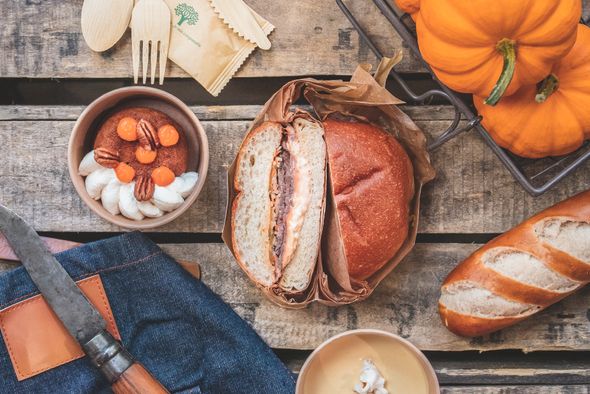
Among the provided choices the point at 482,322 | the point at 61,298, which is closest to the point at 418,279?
the point at 482,322

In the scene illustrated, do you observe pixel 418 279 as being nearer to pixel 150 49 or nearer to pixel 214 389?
pixel 214 389

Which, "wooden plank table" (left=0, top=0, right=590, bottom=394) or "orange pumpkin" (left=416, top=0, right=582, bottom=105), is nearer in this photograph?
"orange pumpkin" (left=416, top=0, right=582, bottom=105)

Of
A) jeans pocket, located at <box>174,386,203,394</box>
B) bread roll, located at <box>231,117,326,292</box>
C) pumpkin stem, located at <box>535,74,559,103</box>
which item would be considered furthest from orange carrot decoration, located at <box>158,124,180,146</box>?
pumpkin stem, located at <box>535,74,559,103</box>

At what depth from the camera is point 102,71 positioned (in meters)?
1.27

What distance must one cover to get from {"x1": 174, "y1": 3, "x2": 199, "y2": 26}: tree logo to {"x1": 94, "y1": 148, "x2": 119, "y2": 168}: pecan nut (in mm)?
272

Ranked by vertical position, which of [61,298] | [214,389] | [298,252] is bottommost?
[214,389]

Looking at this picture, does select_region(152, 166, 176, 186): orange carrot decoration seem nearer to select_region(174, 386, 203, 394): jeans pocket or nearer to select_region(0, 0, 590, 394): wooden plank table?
select_region(0, 0, 590, 394): wooden plank table

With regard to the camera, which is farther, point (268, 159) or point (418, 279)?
point (418, 279)

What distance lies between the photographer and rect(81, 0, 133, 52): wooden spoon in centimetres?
123

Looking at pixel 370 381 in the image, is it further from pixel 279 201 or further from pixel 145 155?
pixel 145 155

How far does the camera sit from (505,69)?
978mm

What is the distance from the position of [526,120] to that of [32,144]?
86cm

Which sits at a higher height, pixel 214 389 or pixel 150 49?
pixel 150 49

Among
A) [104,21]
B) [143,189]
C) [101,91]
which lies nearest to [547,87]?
[143,189]
